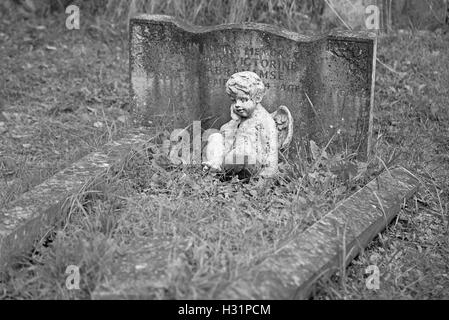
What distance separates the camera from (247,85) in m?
4.64

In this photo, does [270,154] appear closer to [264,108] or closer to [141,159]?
[264,108]

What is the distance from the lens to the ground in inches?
146

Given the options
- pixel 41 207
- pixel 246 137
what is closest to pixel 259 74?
pixel 246 137

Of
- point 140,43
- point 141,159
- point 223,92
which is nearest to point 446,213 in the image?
point 223,92

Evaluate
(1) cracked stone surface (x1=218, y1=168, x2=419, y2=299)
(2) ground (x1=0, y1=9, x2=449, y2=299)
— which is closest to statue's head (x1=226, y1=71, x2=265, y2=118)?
(2) ground (x1=0, y1=9, x2=449, y2=299)

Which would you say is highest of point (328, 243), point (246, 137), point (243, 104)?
point (243, 104)

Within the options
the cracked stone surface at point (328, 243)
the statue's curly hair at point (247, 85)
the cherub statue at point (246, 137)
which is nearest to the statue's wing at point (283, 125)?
the cherub statue at point (246, 137)

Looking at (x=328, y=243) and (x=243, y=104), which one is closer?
(x=328, y=243)

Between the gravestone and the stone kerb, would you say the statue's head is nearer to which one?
the gravestone

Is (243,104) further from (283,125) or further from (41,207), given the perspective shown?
(41,207)

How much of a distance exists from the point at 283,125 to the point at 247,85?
1.50ft

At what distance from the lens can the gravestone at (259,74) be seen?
15.5 ft

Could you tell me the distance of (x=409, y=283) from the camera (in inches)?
156

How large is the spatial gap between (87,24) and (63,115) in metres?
1.81
